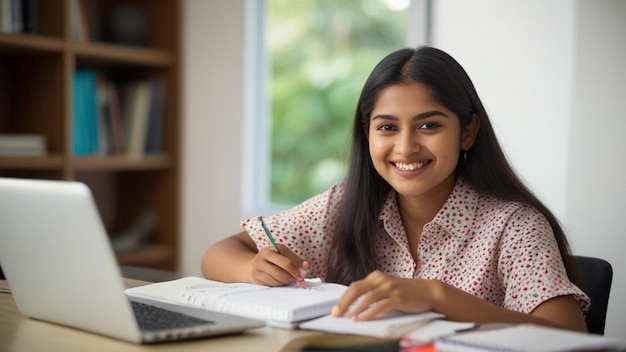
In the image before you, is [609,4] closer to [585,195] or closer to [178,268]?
[585,195]

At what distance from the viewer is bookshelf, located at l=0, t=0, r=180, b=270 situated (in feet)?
10.1

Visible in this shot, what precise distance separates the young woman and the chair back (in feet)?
0.17

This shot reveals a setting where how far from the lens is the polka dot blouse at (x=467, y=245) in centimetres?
144

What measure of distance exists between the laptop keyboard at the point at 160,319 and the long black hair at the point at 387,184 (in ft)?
1.97

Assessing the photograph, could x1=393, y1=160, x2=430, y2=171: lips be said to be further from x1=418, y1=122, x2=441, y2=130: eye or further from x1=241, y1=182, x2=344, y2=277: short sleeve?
x1=241, y1=182, x2=344, y2=277: short sleeve

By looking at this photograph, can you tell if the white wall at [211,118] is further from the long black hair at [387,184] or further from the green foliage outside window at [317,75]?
the long black hair at [387,184]

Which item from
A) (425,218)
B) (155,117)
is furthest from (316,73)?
(425,218)

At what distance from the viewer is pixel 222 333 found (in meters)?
1.17

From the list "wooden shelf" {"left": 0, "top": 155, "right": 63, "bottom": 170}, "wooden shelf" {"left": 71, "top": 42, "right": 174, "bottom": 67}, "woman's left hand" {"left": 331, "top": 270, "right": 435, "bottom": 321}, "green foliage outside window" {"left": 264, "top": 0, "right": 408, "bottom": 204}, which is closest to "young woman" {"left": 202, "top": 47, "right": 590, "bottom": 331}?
"woman's left hand" {"left": 331, "top": 270, "right": 435, "bottom": 321}

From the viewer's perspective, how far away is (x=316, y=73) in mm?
4371

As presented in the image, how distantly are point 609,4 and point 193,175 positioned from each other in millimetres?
1936

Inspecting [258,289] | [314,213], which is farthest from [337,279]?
[258,289]

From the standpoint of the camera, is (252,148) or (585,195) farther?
(252,148)

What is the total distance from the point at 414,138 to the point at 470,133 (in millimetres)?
146
